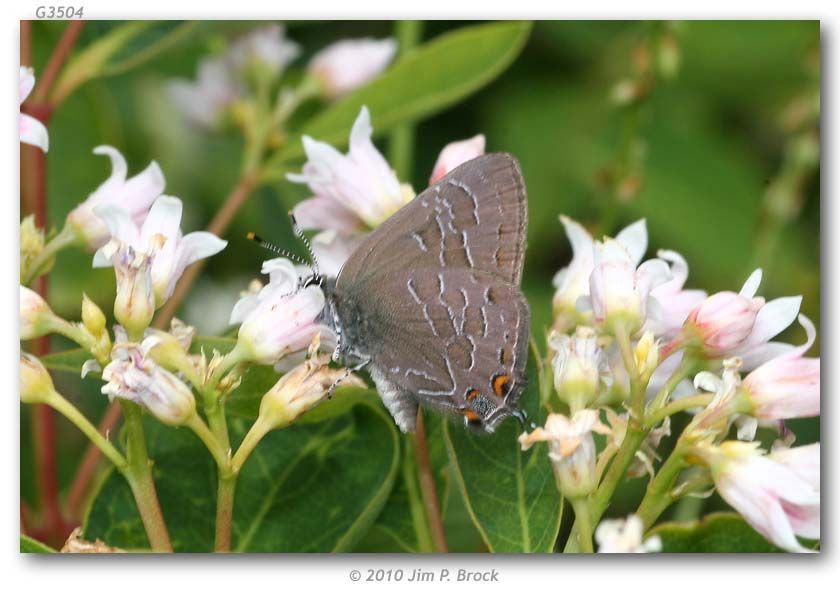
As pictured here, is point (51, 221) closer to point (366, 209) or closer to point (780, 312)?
point (366, 209)

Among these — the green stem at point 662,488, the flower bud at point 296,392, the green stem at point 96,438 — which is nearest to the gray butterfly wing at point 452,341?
the flower bud at point 296,392

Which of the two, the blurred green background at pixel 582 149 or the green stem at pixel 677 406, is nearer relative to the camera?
the green stem at pixel 677 406

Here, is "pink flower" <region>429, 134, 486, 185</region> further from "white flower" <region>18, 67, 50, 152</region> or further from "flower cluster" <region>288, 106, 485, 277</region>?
"white flower" <region>18, 67, 50, 152</region>

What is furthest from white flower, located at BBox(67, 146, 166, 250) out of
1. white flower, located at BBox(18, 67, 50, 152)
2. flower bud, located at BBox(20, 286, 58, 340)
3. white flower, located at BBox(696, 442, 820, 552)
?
white flower, located at BBox(696, 442, 820, 552)

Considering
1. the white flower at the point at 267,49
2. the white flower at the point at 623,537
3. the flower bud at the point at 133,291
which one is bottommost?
the white flower at the point at 623,537

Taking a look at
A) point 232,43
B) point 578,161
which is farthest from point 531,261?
point 232,43

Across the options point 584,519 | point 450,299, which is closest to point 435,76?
point 450,299

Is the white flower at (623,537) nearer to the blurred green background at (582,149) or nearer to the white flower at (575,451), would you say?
the white flower at (575,451)
